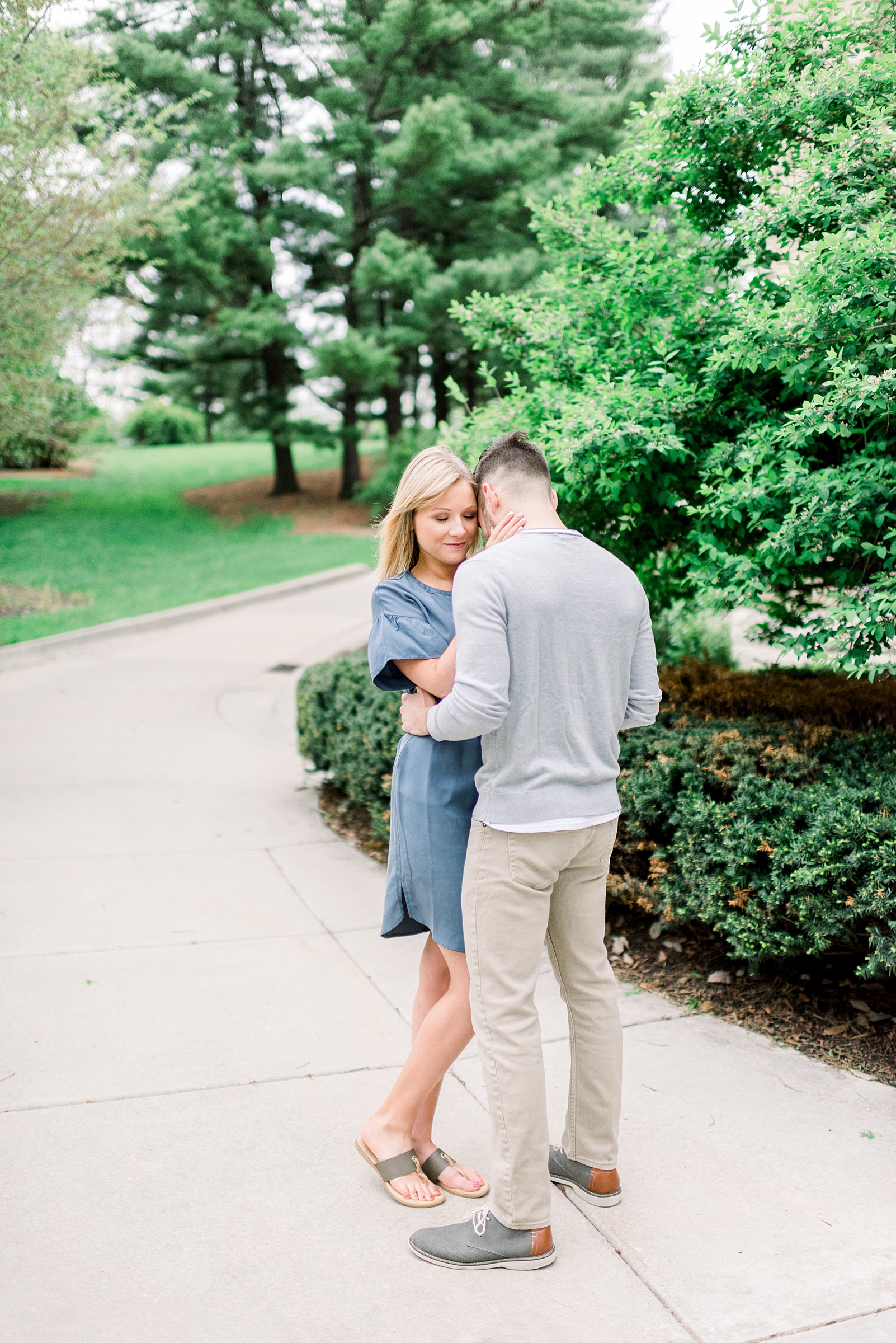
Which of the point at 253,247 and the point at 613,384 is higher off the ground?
the point at 253,247

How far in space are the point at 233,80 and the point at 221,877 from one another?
25041mm

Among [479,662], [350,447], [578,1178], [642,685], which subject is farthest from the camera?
[350,447]

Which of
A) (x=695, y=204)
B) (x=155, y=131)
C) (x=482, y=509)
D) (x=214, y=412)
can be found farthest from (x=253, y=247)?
(x=482, y=509)

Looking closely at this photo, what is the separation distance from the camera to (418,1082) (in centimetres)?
263

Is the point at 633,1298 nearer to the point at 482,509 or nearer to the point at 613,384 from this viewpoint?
the point at 482,509

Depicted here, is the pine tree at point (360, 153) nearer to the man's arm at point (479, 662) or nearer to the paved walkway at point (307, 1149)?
the paved walkway at point (307, 1149)

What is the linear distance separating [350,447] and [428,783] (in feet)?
88.8

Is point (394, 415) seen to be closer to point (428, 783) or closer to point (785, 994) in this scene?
point (785, 994)

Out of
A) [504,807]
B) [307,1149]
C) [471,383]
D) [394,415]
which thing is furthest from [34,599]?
[471,383]

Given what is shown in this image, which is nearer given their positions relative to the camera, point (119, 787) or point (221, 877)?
point (221, 877)

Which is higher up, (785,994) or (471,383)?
(471,383)

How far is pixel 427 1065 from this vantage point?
261 centimetres

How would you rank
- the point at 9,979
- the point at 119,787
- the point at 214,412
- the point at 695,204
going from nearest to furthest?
the point at 9,979
the point at 695,204
the point at 119,787
the point at 214,412

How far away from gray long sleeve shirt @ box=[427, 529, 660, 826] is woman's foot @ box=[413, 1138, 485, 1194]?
3.43ft
